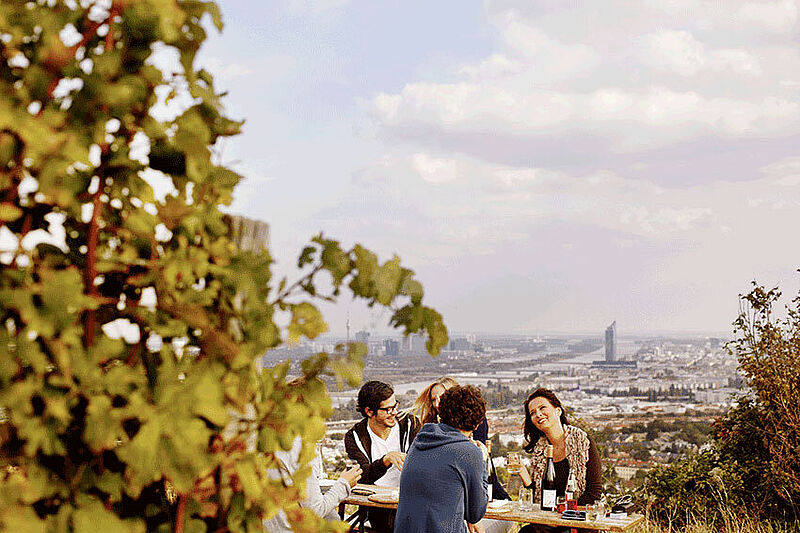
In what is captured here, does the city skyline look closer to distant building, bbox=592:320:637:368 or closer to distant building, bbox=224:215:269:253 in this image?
distant building, bbox=592:320:637:368

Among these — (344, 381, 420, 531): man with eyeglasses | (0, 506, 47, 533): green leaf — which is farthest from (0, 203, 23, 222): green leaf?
(344, 381, 420, 531): man with eyeglasses

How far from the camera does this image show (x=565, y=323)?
1941 cm

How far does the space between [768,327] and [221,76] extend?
781 centimetres

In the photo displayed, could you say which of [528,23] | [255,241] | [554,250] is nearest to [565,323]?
[554,250]

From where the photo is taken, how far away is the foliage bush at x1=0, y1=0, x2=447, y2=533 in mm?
921

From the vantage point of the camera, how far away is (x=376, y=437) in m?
6.35

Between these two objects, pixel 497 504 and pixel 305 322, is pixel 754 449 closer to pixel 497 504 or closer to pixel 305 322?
pixel 497 504

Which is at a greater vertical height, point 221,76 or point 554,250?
point 554,250

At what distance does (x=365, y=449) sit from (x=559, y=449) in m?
1.59

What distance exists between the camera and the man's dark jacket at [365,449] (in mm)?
6109

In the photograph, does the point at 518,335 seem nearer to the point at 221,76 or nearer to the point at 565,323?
the point at 565,323

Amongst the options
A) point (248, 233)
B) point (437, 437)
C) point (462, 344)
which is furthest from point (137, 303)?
point (462, 344)

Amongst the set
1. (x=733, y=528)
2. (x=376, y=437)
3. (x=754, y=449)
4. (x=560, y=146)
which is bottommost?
(x=733, y=528)

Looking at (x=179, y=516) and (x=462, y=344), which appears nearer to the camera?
(x=179, y=516)
